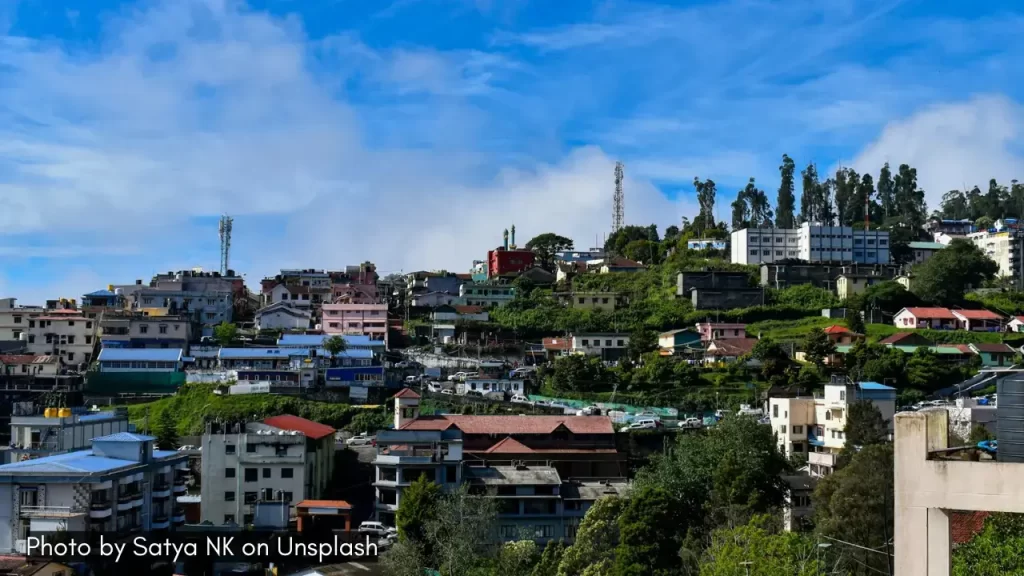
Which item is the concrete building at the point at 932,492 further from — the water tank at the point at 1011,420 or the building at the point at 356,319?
the building at the point at 356,319

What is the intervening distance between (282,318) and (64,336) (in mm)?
12109

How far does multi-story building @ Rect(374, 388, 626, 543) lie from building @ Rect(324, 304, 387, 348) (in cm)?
2275

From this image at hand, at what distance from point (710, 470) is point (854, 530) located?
879cm

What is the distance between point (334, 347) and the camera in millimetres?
52969

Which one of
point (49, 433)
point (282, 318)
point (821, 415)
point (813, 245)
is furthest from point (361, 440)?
point (813, 245)

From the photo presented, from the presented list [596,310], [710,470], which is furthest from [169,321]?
[710,470]

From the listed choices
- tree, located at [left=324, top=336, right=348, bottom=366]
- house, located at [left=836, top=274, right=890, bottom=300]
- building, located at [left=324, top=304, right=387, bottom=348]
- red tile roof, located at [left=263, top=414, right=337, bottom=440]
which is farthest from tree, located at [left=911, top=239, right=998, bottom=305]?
red tile roof, located at [left=263, top=414, right=337, bottom=440]

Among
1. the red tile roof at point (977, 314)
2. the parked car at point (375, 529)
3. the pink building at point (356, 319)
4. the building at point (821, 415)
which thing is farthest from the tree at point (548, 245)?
the parked car at point (375, 529)

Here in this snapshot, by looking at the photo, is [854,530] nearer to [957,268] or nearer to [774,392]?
[774,392]

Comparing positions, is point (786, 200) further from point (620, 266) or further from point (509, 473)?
point (509, 473)

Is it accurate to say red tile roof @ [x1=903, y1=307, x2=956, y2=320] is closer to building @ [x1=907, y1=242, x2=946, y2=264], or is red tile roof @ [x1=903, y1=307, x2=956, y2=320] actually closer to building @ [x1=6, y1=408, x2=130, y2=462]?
building @ [x1=907, y1=242, x2=946, y2=264]

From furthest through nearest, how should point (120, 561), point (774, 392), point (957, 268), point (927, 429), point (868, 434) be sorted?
point (957, 268)
point (774, 392)
point (868, 434)
point (120, 561)
point (927, 429)

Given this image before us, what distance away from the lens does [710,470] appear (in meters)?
31.7

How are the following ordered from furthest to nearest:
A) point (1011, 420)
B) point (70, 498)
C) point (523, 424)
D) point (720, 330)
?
point (720, 330)
point (523, 424)
point (70, 498)
point (1011, 420)
